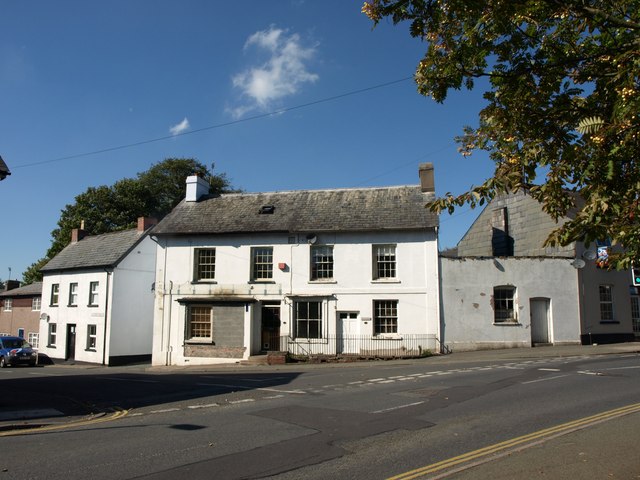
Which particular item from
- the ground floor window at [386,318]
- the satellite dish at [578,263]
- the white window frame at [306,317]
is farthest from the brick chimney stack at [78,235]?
the satellite dish at [578,263]

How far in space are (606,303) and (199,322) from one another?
71.0ft

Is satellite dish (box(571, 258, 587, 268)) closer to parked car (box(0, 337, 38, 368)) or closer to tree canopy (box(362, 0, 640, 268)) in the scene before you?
tree canopy (box(362, 0, 640, 268))

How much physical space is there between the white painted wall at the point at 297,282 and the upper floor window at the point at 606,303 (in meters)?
9.54

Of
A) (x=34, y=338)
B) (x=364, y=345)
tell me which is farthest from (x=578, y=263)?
(x=34, y=338)

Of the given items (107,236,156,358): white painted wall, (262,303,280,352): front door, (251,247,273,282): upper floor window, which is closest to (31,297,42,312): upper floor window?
(107,236,156,358): white painted wall

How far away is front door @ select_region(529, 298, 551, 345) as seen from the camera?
Answer: 25734 millimetres

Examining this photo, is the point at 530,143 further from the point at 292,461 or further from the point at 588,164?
the point at 292,461

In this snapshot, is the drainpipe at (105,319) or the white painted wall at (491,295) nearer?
the white painted wall at (491,295)

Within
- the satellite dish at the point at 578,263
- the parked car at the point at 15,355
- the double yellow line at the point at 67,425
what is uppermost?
the satellite dish at the point at 578,263

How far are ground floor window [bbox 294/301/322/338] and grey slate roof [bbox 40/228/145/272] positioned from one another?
43.9 ft

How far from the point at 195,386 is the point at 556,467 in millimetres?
11865

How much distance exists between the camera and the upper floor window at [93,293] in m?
33.2

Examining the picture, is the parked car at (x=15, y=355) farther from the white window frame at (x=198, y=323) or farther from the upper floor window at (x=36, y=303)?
the white window frame at (x=198, y=323)

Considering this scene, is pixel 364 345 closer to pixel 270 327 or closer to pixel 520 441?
pixel 270 327
